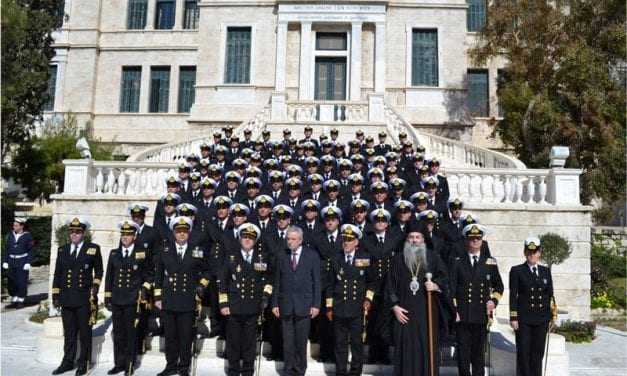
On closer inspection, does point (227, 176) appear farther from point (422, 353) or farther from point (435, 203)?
point (422, 353)

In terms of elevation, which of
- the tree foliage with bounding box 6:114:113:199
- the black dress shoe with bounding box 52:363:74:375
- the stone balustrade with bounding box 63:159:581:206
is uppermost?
the tree foliage with bounding box 6:114:113:199

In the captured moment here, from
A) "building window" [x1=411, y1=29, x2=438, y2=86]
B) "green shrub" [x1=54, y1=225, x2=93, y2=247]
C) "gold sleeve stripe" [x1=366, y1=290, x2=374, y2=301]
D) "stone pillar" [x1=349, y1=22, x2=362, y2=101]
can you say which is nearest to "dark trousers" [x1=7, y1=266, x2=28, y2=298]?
"green shrub" [x1=54, y1=225, x2=93, y2=247]

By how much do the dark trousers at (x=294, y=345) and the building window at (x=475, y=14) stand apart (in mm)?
25733

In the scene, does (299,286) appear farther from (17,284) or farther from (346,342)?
(17,284)

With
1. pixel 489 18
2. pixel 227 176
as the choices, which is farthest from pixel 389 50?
pixel 227 176

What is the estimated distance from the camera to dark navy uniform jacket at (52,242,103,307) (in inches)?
265

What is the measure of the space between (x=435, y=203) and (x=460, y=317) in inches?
138

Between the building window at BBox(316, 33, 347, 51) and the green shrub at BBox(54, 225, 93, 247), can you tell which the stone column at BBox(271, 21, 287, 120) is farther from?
the green shrub at BBox(54, 225, 93, 247)

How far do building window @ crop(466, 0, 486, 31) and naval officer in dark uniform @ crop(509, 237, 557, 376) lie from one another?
24698mm

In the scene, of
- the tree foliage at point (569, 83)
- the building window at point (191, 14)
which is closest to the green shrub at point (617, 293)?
the tree foliage at point (569, 83)

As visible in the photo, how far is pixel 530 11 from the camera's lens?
57.6ft

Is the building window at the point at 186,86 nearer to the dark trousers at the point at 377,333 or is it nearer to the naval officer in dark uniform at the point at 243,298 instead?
the naval officer in dark uniform at the point at 243,298

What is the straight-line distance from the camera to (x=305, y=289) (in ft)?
20.4

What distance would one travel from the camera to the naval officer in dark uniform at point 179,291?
6434 mm
